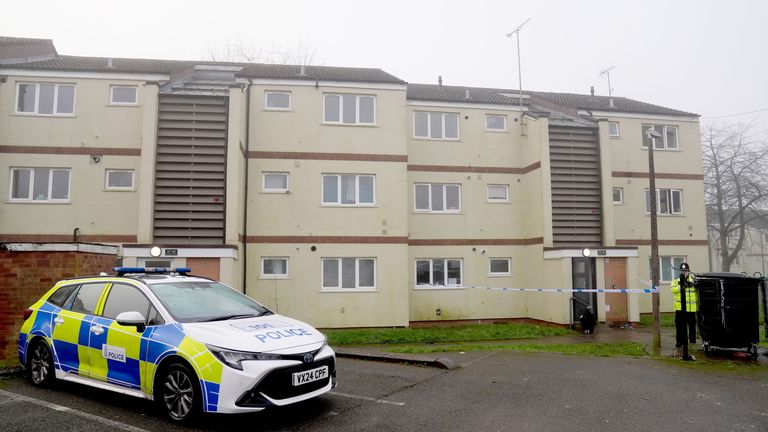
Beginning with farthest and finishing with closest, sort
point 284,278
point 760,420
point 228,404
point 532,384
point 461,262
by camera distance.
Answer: point 461,262
point 284,278
point 532,384
point 760,420
point 228,404

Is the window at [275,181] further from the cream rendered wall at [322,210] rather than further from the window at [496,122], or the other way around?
the window at [496,122]

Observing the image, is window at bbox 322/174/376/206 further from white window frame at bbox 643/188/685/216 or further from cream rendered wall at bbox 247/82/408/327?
white window frame at bbox 643/188/685/216

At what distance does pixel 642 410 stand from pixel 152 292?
19.0 feet

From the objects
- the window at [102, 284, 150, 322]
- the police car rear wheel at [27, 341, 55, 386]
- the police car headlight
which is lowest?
the police car rear wheel at [27, 341, 55, 386]

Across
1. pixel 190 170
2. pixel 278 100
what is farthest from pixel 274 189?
pixel 278 100

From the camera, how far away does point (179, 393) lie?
5309mm

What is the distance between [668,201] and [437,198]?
9.32 meters

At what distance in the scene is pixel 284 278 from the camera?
15.5 m

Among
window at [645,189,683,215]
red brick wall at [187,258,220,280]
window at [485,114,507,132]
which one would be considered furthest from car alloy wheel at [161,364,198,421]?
window at [645,189,683,215]

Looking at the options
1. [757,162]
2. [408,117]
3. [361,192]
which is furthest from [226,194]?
[757,162]

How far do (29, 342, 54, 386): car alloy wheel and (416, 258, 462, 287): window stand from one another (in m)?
11.9

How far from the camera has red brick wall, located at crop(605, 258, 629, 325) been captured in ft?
53.6

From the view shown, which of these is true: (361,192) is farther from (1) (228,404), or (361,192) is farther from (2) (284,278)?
(1) (228,404)

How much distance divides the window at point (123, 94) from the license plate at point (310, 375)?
13.4 metres
